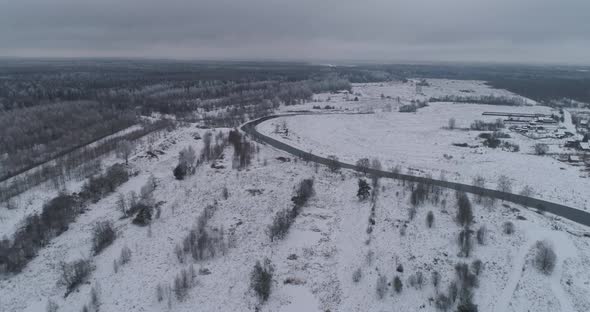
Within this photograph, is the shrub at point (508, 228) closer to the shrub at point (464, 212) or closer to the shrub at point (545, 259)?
the shrub at point (464, 212)

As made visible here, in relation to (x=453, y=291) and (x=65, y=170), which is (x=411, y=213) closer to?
(x=453, y=291)

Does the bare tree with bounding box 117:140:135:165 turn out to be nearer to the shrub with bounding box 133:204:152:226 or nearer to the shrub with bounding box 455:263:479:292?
the shrub with bounding box 133:204:152:226

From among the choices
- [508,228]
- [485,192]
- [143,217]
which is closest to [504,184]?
[485,192]

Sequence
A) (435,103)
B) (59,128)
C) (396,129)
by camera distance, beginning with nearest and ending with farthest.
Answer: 1. (59,128)
2. (396,129)
3. (435,103)

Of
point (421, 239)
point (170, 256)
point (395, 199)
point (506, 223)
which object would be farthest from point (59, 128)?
point (506, 223)

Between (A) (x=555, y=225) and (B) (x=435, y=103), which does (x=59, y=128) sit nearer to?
(A) (x=555, y=225)

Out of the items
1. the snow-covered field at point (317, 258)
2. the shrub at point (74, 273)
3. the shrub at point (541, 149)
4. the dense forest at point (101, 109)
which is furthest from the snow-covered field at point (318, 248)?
the dense forest at point (101, 109)

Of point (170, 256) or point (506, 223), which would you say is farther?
point (506, 223)
